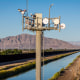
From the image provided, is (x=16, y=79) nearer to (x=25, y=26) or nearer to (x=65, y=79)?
(x=65, y=79)

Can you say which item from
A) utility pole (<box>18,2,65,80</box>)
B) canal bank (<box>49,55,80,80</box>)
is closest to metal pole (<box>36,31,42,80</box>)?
utility pole (<box>18,2,65,80</box>)

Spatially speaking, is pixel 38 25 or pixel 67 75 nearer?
pixel 38 25

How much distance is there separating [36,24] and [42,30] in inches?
27.3

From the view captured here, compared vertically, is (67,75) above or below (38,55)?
below

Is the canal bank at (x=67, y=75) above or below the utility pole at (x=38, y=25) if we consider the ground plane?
below

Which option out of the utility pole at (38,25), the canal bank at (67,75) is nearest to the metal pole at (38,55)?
the utility pole at (38,25)

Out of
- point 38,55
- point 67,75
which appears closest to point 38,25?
point 38,55

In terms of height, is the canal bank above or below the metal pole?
below

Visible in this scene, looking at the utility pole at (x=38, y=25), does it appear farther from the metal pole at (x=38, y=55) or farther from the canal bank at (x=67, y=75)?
the canal bank at (x=67, y=75)

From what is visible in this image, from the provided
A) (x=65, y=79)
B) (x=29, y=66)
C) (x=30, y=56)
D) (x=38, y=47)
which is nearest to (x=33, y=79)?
(x=65, y=79)

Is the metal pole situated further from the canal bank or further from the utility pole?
the canal bank

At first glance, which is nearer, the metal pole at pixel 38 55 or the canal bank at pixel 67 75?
the metal pole at pixel 38 55

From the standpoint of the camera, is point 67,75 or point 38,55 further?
point 67,75

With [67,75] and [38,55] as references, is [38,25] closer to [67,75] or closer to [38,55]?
[38,55]
